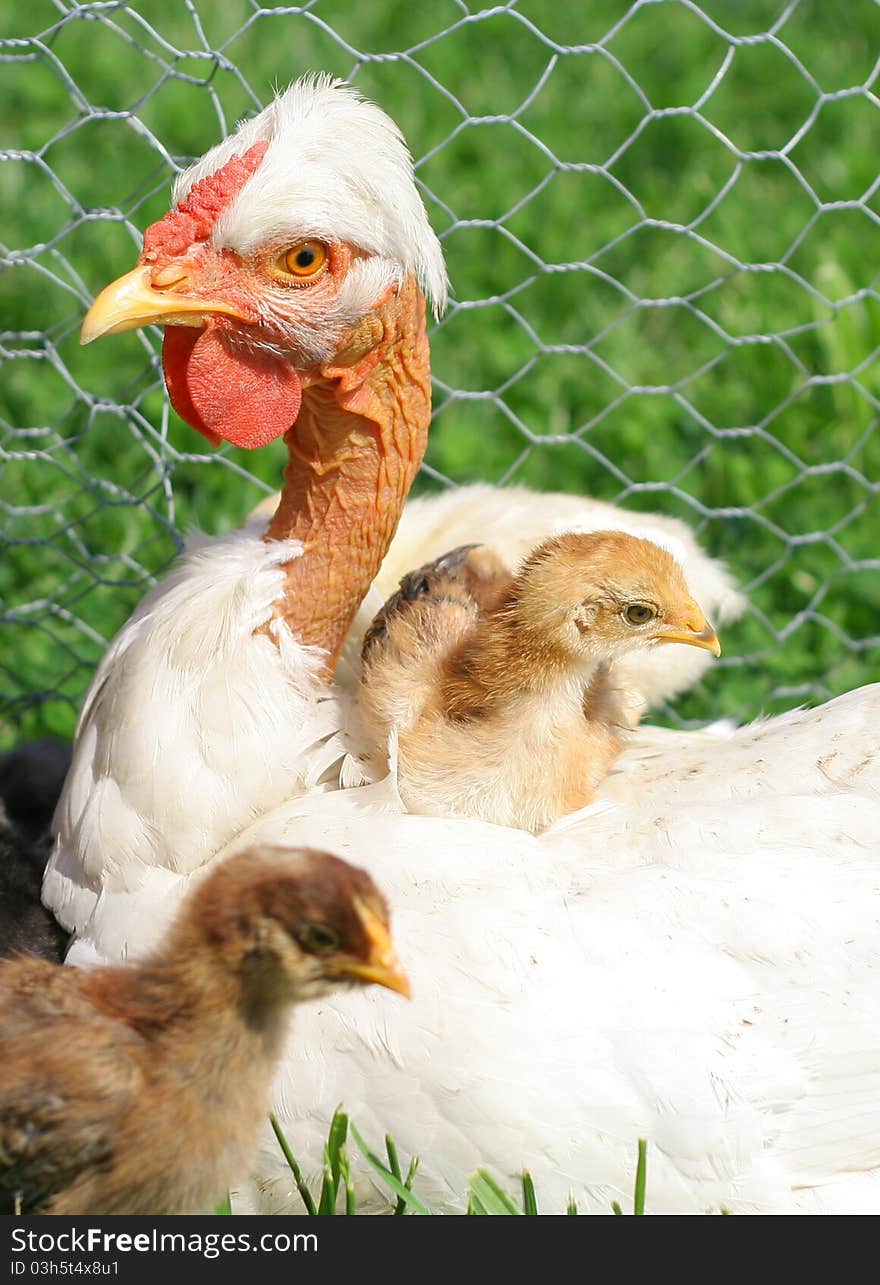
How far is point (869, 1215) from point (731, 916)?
→ 374 millimetres

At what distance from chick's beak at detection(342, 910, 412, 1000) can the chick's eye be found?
24 mm

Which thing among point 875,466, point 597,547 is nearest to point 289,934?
point 597,547

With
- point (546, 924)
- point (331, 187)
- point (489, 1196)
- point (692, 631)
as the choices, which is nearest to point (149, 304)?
point (331, 187)

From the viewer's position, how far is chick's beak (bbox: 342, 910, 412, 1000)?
1522 mm

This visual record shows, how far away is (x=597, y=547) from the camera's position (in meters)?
2.04

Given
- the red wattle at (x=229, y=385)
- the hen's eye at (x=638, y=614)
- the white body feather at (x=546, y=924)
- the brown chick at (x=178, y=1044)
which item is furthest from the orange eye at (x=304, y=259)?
the brown chick at (x=178, y=1044)

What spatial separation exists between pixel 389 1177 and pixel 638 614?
0.73 metres

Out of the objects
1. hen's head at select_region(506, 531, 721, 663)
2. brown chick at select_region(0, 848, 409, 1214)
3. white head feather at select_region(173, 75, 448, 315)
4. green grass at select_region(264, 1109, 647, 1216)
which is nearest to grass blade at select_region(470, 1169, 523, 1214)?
green grass at select_region(264, 1109, 647, 1216)

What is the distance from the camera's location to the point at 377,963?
1.52 meters

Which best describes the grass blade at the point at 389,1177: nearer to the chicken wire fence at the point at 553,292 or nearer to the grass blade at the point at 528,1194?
the grass blade at the point at 528,1194

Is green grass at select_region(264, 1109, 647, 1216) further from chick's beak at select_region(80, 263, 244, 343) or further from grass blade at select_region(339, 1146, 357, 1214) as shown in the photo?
chick's beak at select_region(80, 263, 244, 343)

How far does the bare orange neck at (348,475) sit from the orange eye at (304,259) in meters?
0.15

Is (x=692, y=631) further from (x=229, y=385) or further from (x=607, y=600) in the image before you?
(x=229, y=385)

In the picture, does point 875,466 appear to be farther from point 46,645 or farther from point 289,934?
point 289,934
